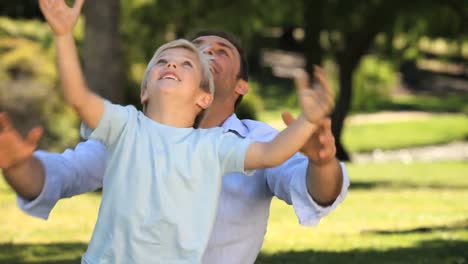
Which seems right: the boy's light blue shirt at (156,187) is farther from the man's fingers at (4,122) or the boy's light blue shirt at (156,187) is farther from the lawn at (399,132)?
the lawn at (399,132)

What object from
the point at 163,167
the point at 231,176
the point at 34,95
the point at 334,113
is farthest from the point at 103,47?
the point at 163,167

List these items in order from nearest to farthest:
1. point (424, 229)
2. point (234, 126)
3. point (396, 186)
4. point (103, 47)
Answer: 1. point (234, 126)
2. point (424, 229)
3. point (103, 47)
4. point (396, 186)

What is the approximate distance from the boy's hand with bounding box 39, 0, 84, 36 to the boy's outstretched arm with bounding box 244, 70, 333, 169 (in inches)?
25.7

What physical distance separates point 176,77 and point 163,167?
0.29 m

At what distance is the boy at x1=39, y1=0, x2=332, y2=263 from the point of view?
3572 mm

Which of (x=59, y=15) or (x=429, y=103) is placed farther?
(x=429, y=103)

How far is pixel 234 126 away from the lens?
4336 millimetres

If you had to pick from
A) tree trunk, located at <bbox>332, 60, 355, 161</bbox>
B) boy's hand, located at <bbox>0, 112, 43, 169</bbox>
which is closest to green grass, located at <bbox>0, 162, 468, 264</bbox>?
boy's hand, located at <bbox>0, 112, 43, 169</bbox>

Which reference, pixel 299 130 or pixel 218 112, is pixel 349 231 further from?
pixel 299 130

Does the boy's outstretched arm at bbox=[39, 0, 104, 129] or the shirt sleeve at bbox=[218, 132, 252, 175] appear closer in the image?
the boy's outstretched arm at bbox=[39, 0, 104, 129]

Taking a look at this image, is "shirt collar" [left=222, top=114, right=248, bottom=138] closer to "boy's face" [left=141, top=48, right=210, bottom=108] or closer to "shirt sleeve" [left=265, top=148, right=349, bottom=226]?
"shirt sleeve" [left=265, top=148, right=349, bottom=226]

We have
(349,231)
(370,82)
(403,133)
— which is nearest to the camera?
(349,231)

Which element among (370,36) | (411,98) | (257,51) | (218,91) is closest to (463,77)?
(411,98)

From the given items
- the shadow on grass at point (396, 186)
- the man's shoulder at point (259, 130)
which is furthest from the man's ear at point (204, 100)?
the shadow on grass at point (396, 186)
